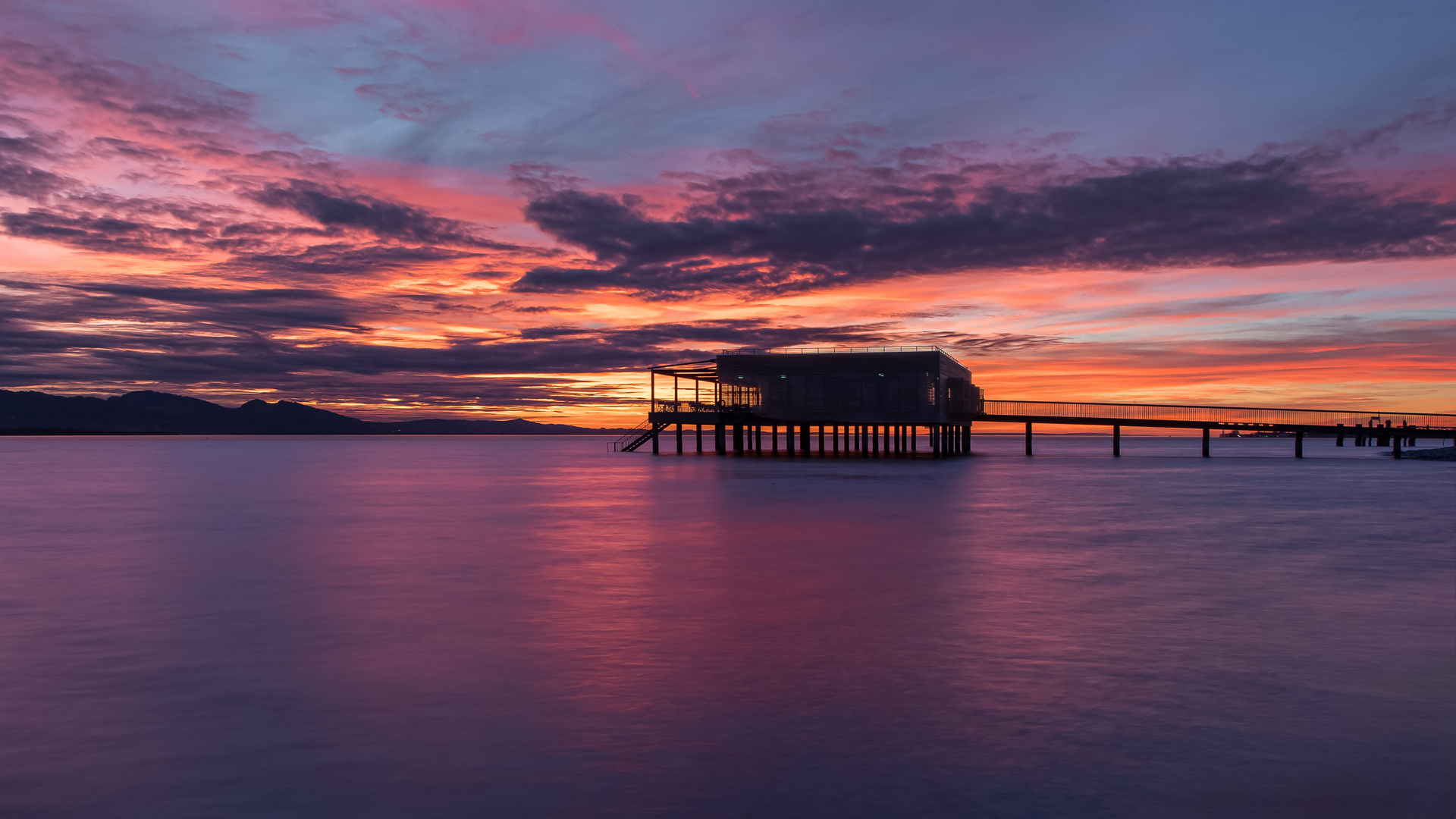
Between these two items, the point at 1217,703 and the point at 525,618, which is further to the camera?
the point at 525,618

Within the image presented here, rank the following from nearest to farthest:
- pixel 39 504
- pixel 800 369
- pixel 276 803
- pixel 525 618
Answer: pixel 276 803 → pixel 525 618 → pixel 39 504 → pixel 800 369

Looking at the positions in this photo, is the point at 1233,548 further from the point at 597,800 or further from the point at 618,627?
the point at 597,800

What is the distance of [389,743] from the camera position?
8.56 m

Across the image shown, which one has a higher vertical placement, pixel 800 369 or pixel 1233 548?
pixel 800 369

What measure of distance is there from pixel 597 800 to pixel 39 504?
139 ft

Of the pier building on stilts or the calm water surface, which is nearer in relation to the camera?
the calm water surface

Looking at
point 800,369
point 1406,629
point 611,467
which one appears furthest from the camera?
point 800,369

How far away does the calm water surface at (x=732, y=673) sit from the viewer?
7.49m

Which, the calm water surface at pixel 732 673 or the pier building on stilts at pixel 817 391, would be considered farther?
the pier building on stilts at pixel 817 391

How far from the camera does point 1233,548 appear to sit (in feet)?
77.4

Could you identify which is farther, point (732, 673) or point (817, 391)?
point (817, 391)

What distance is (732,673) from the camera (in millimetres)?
11227

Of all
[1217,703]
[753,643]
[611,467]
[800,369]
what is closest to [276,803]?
[753,643]

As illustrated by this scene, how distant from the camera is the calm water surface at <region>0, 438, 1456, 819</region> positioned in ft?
24.6
